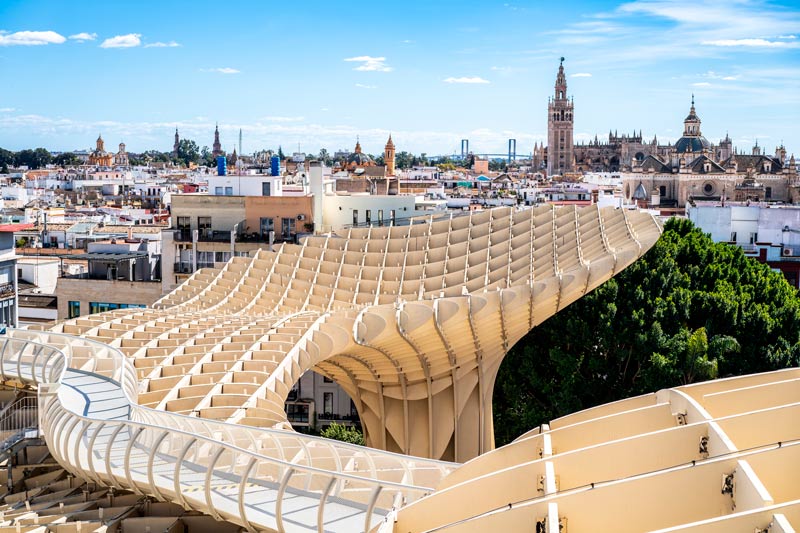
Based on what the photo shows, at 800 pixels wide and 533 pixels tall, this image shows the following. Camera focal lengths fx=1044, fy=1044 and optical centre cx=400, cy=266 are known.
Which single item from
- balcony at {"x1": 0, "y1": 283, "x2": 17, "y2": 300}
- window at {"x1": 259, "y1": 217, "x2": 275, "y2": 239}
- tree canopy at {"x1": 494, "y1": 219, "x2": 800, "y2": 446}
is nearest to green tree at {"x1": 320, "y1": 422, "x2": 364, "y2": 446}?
tree canopy at {"x1": 494, "y1": 219, "x2": 800, "y2": 446}

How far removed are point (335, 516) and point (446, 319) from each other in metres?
16.3

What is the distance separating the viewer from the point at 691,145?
506ft

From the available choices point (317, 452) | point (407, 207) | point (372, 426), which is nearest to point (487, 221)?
point (372, 426)

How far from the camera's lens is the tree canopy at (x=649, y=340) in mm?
31859

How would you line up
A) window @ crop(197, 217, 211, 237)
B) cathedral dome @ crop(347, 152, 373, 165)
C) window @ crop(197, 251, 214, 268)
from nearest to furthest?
window @ crop(197, 251, 214, 268)
window @ crop(197, 217, 211, 237)
cathedral dome @ crop(347, 152, 373, 165)

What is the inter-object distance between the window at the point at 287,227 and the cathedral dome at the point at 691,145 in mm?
114488

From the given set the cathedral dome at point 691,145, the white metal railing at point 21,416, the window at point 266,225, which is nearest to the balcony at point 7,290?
the window at point 266,225

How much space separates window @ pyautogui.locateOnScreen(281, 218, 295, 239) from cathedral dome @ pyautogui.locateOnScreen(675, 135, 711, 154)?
114488mm

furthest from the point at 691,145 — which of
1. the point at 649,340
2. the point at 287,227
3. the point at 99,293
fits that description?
the point at 649,340

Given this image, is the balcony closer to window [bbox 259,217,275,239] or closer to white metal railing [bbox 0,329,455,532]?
window [bbox 259,217,275,239]

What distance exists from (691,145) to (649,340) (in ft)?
422

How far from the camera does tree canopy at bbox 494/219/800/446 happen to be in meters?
31.9

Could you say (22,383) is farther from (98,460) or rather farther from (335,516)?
(335,516)

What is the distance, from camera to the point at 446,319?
90.0ft
